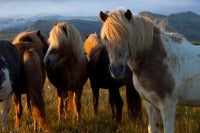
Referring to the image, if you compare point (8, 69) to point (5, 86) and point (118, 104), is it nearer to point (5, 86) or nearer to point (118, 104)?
point (5, 86)

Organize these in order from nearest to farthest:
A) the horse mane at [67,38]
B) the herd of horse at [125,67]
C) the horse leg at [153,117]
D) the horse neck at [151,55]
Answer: the herd of horse at [125,67] → the horse neck at [151,55] → the horse leg at [153,117] → the horse mane at [67,38]

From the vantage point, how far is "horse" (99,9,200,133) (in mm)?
4426

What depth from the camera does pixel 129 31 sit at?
4453 millimetres

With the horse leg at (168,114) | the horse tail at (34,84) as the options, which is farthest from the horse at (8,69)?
the horse leg at (168,114)

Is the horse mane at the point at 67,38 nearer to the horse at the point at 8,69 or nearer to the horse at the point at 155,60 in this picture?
the horse at the point at 8,69

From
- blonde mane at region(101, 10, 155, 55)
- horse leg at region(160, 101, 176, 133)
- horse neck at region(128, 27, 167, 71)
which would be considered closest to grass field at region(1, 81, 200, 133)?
horse leg at region(160, 101, 176, 133)

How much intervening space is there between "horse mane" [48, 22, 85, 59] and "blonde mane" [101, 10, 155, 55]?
3184 mm

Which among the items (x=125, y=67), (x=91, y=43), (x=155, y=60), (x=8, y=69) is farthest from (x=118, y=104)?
(x=125, y=67)

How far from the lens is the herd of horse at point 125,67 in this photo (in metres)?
4.48

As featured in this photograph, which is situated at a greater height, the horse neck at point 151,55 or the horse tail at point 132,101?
the horse neck at point 151,55

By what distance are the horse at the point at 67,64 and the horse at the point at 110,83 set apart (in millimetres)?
354

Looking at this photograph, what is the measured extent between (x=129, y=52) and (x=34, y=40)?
4.76 meters

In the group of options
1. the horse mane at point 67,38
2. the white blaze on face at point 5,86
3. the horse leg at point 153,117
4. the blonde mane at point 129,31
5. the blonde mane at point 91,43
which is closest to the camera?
the blonde mane at point 129,31

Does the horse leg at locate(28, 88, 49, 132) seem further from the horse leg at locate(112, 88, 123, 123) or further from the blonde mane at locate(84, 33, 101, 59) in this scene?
the blonde mane at locate(84, 33, 101, 59)
